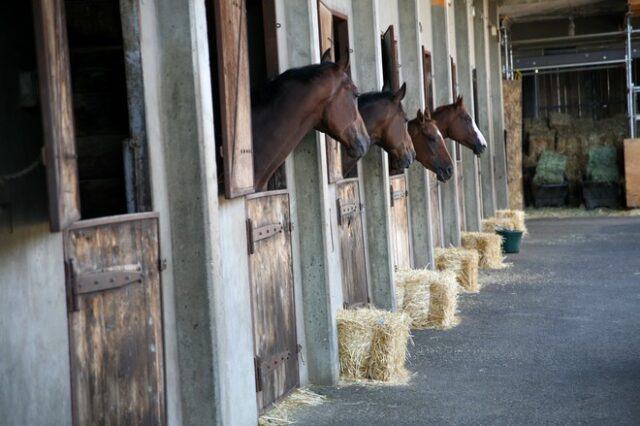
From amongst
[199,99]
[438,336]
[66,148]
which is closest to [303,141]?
[199,99]

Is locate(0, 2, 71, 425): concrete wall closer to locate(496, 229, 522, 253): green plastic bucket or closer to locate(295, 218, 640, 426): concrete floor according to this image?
locate(295, 218, 640, 426): concrete floor

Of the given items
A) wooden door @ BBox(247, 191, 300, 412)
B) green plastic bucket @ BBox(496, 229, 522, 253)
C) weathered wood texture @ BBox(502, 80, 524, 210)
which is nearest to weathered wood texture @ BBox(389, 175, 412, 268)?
wooden door @ BBox(247, 191, 300, 412)

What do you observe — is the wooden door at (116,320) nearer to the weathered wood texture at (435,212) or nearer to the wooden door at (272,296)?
the wooden door at (272,296)

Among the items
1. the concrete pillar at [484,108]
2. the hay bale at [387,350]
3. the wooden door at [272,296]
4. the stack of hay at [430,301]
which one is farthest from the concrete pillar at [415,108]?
the concrete pillar at [484,108]

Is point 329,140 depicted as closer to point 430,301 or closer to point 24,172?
point 430,301

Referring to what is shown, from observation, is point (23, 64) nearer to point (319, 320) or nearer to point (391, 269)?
point (319, 320)

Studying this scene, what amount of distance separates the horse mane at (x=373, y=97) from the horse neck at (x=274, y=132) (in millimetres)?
1852

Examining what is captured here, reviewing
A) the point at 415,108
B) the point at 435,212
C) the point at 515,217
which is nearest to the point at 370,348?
the point at 415,108

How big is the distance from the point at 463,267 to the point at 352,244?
304 centimetres

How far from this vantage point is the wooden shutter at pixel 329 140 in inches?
247

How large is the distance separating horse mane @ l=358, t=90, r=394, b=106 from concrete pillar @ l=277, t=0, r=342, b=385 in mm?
1404

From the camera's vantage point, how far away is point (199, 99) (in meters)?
3.94

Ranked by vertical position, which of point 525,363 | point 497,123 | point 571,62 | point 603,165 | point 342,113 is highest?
point 571,62

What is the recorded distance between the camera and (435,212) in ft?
36.3
